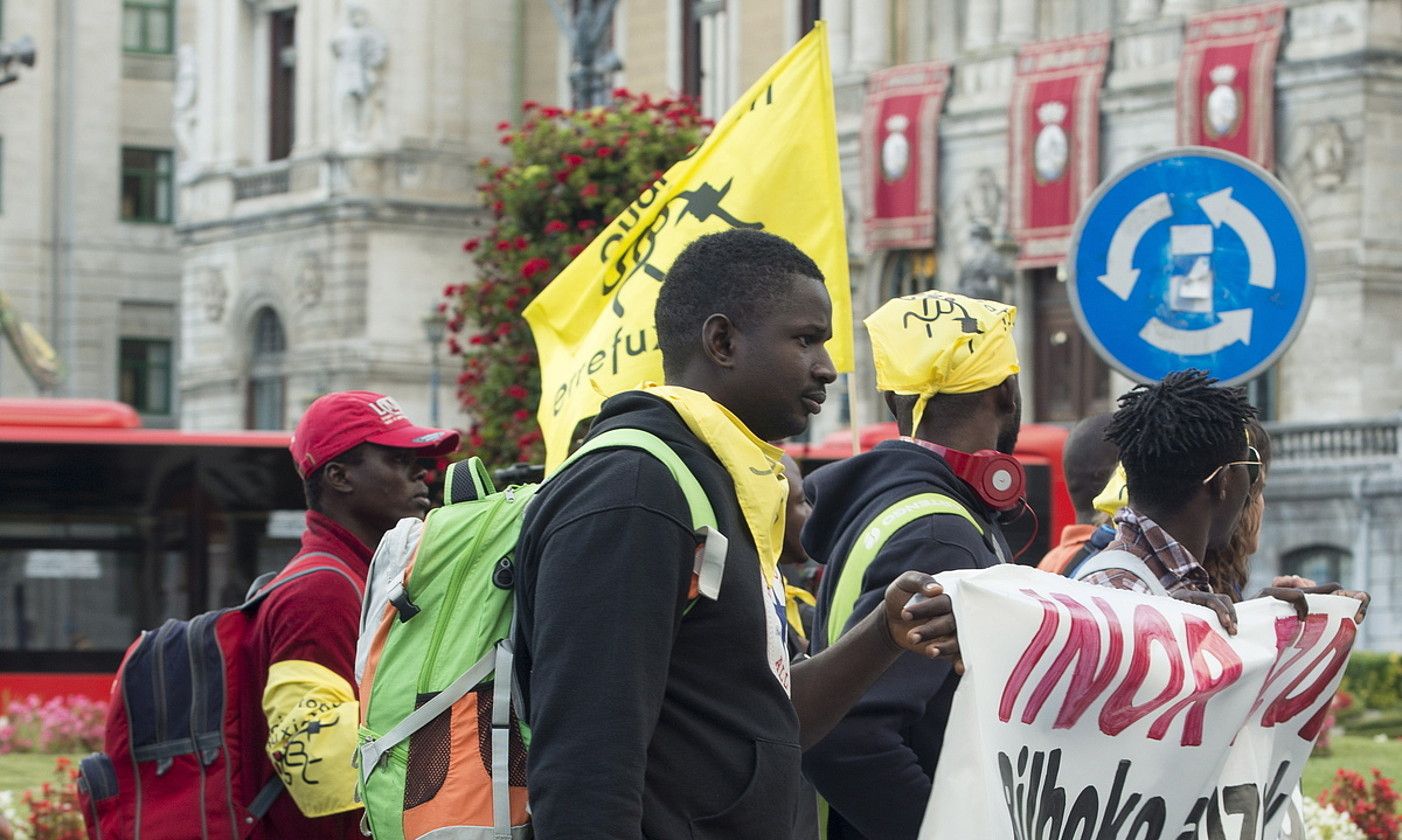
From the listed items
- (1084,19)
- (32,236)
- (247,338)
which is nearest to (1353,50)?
(1084,19)

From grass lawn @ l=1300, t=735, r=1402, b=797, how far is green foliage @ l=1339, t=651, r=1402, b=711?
249 cm

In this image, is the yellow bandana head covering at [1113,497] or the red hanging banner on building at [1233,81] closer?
the yellow bandana head covering at [1113,497]

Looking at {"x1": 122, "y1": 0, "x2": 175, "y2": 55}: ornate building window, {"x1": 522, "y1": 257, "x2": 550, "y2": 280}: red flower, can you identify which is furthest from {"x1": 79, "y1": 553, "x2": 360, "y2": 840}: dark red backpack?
{"x1": 122, "y1": 0, "x2": 175, "y2": 55}: ornate building window

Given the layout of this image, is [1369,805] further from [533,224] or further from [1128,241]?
[533,224]

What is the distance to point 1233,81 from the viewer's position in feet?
93.9

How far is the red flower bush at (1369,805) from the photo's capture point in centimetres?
980

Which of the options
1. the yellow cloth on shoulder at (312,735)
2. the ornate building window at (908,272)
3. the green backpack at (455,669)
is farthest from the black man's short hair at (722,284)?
the ornate building window at (908,272)

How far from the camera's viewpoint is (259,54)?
45062 mm

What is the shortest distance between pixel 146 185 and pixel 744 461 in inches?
1886

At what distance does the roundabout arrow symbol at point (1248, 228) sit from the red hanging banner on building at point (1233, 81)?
72.6ft

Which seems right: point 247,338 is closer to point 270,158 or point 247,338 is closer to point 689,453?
point 270,158

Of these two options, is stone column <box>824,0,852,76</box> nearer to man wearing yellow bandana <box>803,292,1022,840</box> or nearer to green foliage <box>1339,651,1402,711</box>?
green foliage <box>1339,651,1402,711</box>

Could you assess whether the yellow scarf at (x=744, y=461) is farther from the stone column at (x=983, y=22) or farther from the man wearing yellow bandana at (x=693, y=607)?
the stone column at (x=983, y=22)

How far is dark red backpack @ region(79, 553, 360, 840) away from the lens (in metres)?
4.83
